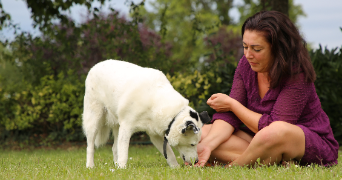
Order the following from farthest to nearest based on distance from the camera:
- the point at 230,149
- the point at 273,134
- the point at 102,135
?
the point at 102,135 < the point at 230,149 < the point at 273,134

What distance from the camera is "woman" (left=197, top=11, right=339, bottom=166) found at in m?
3.35

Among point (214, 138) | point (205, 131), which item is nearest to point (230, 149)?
point (214, 138)

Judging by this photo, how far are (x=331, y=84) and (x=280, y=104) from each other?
12.6 feet

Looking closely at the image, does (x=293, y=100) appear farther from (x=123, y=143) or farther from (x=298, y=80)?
(x=123, y=143)

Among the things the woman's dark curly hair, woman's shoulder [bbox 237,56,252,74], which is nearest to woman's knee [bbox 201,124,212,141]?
woman's shoulder [bbox 237,56,252,74]

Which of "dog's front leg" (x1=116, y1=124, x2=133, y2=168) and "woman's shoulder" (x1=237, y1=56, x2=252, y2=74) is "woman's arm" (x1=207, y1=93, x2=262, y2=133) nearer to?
"woman's shoulder" (x1=237, y1=56, x2=252, y2=74)

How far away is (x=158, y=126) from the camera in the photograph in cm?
375

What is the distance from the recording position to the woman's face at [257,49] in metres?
3.36

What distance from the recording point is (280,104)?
3469 millimetres

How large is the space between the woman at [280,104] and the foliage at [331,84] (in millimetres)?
3147

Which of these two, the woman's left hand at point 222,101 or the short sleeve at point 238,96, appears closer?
the woman's left hand at point 222,101

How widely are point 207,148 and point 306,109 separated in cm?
118

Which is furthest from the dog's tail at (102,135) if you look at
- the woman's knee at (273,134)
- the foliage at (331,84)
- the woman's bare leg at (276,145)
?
the foliage at (331,84)

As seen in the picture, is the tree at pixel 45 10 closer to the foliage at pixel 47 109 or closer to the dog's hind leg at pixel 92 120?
the foliage at pixel 47 109
